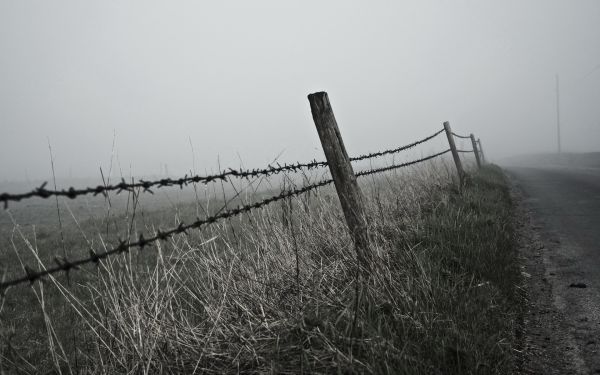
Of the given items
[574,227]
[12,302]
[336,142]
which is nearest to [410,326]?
[336,142]

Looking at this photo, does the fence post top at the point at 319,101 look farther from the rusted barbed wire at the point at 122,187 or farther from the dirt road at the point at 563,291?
the dirt road at the point at 563,291

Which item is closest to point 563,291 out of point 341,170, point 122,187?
point 341,170

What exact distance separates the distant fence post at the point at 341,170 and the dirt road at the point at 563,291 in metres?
1.26

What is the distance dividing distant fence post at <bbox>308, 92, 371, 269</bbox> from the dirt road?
1.26 m

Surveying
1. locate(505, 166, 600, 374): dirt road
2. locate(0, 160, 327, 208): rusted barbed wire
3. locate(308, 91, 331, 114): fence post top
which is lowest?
locate(505, 166, 600, 374): dirt road

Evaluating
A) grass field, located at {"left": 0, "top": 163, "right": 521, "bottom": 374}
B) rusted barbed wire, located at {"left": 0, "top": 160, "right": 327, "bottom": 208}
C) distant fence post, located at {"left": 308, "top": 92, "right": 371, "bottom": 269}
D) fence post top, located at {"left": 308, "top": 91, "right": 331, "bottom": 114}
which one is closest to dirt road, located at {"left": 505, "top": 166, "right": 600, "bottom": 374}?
grass field, located at {"left": 0, "top": 163, "right": 521, "bottom": 374}

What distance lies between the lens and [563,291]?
9.89 ft

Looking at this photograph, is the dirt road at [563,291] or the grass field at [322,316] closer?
the grass field at [322,316]

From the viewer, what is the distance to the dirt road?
2.19 metres

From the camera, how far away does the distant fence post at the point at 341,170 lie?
2.75m

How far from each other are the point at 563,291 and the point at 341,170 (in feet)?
7.10

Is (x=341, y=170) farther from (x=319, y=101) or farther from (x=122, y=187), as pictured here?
(x=122, y=187)

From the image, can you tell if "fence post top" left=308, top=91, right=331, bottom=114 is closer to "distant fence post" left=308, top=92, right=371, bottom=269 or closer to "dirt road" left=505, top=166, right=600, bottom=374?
"distant fence post" left=308, top=92, right=371, bottom=269

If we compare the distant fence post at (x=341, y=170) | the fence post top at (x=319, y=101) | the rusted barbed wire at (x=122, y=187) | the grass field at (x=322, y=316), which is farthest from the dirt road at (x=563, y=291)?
the fence post top at (x=319, y=101)
